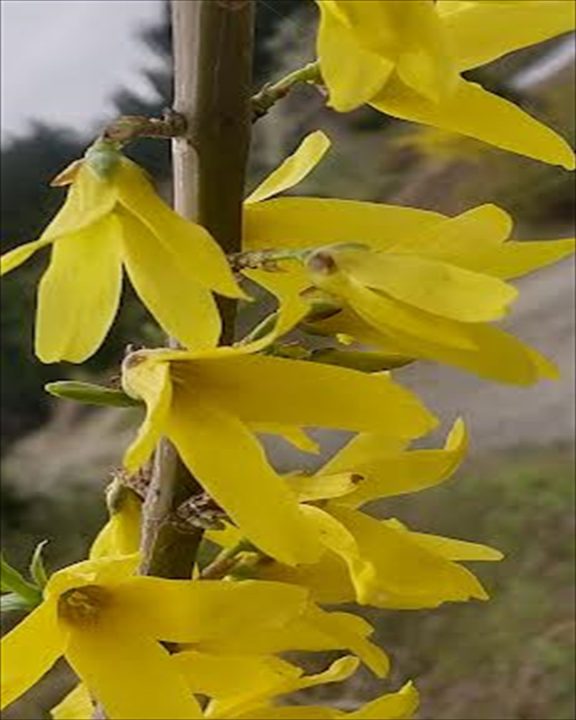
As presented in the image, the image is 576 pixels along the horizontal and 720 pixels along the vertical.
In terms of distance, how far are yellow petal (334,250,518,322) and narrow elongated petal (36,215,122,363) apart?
0.17 ft

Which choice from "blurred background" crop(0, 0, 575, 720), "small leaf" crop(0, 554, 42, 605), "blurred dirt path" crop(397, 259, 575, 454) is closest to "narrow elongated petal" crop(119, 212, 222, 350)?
"small leaf" crop(0, 554, 42, 605)

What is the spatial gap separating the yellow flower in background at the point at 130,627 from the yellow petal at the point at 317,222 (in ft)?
0.28

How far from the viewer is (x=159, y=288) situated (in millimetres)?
353

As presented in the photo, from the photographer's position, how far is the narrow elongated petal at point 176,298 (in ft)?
1.15

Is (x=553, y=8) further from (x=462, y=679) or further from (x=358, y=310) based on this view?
(x=462, y=679)

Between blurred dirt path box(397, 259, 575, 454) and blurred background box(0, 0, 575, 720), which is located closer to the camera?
blurred background box(0, 0, 575, 720)

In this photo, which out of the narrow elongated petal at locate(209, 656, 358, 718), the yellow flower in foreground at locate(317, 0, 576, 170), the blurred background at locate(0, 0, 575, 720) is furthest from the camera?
the blurred background at locate(0, 0, 575, 720)

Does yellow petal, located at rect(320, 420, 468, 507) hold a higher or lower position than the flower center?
higher

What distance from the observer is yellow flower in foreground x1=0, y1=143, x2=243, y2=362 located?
0.35 metres

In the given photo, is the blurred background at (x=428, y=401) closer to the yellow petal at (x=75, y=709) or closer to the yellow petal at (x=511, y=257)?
the yellow petal at (x=75, y=709)

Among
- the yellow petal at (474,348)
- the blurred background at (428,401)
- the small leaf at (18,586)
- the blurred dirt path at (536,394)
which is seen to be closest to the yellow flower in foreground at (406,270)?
the yellow petal at (474,348)

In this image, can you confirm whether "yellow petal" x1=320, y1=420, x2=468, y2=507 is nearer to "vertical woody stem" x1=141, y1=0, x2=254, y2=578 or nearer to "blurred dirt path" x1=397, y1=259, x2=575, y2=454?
"vertical woody stem" x1=141, y1=0, x2=254, y2=578

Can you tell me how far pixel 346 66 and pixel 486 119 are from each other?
61 mm

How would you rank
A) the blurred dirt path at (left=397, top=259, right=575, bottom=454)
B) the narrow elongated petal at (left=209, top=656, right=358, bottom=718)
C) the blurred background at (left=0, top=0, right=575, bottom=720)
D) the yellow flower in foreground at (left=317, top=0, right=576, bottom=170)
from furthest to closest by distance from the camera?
the blurred dirt path at (left=397, top=259, right=575, bottom=454), the blurred background at (left=0, top=0, right=575, bottom=720), the narrow elongated petal at (left=209, top=656, right=358, bottom=718), the yellow flower in foreground at (left=317, top=0, right=576, bottom=170)
